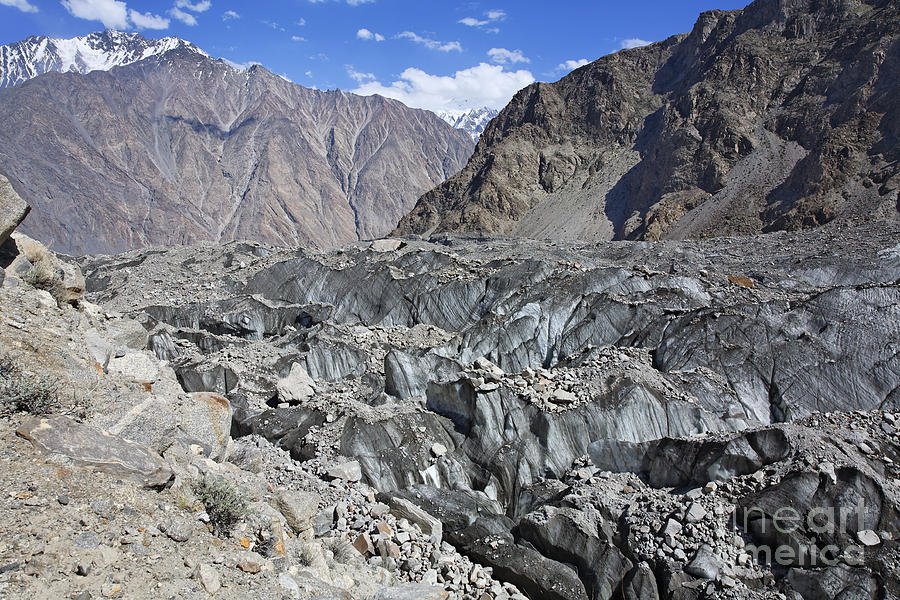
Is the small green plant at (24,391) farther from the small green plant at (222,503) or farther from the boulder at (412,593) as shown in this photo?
the boulder at (412,593)

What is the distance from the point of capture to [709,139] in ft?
208

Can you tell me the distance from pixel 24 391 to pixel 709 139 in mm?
66931

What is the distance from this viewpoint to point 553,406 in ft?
39.6

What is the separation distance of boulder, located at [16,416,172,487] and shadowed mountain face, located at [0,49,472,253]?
105 metres

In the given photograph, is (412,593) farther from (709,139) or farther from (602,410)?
(709,139)

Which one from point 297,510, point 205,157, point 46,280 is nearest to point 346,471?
point 297,510

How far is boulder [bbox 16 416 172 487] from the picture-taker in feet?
21.2

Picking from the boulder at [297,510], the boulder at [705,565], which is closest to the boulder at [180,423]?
the boulder at [297,510]

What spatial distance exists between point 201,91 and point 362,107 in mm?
44818

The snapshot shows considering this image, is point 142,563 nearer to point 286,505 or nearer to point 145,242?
point 286,505

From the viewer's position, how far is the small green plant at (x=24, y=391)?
6781mm

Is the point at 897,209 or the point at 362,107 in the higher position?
the point at 362,107

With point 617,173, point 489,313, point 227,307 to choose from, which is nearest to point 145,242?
point 617,173

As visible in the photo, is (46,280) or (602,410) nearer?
(46,280)
